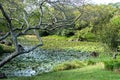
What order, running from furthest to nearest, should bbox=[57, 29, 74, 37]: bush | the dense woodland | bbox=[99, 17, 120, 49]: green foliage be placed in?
bbox=[57, 29, 74, 37]: bush < bbox=[99, 17, 120, 49]: green foliage < the dense woodland

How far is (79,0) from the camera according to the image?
21.1 metres

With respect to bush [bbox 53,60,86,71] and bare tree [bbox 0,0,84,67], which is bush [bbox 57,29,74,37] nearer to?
bush [bbox 53,60,86,71]

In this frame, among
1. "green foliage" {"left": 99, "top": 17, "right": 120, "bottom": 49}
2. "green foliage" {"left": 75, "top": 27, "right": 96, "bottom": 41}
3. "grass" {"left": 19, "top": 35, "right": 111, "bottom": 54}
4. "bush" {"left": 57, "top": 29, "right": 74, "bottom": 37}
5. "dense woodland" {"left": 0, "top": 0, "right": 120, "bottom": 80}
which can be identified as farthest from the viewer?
"bush" {"left": 57, "top": 29, "right": 74, "bottom": 37}

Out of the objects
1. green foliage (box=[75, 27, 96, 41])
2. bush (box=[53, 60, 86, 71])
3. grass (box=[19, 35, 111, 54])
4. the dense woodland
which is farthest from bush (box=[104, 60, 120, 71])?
green foliage (box=[75, 27, 96, 41])

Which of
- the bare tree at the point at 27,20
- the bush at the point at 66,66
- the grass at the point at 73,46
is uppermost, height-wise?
the bare tree at the point at 27,20

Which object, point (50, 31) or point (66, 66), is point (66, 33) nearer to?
point (50, 31)

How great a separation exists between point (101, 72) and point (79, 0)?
5204 millimetres

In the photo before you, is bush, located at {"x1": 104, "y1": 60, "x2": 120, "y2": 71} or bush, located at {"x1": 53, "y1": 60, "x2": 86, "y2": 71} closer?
bush, located at {"x1": 104, "y1": 60, "x2": 120, "y2": 71}

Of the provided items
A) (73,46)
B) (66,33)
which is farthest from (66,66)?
(66,33)

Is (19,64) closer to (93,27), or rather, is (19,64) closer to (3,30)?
(3,30)

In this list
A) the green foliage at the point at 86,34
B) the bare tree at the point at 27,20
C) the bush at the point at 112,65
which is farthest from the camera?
the green foliage at the point at 86,34

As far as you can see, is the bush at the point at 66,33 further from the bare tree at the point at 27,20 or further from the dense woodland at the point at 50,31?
the bare tree at the point at 27,20

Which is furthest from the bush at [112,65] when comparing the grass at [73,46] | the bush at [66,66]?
the grass at [73,46]

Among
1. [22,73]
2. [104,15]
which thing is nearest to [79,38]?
[104,15]
